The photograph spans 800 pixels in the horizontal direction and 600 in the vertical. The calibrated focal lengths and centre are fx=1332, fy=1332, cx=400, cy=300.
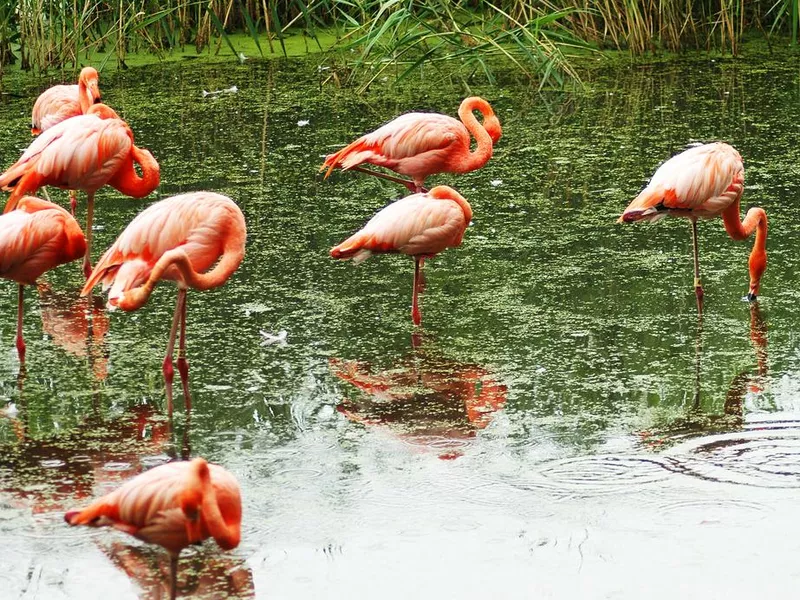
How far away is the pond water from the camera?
3506mm

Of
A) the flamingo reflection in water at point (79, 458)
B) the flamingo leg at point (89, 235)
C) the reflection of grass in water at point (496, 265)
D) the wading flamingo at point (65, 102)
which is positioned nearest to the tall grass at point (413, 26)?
the reflection of grass in water at point (496, 265)

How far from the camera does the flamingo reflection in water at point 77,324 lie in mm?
5207

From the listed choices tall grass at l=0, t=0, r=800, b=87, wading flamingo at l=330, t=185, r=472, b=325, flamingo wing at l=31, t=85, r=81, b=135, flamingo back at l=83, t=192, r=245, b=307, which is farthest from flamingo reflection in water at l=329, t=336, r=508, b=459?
tall grass at l=0, t=0, r=800, b=87

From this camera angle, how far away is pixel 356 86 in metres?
10.2

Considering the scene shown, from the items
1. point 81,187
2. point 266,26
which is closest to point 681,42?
point 266,26

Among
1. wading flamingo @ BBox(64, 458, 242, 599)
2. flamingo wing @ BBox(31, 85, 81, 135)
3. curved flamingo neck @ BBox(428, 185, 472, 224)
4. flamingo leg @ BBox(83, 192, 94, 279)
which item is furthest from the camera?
flamingo wing @ BBox(31, 85, 81, 135)

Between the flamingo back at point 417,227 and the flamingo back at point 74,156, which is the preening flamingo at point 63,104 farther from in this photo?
the flamingo back at point 417,227

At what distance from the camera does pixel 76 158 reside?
596 cm

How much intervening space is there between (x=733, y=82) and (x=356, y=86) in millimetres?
2821

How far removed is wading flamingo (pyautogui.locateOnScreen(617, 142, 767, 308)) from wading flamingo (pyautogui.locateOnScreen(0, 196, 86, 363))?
2.27 m

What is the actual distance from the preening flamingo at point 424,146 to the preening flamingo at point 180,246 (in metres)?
2.07

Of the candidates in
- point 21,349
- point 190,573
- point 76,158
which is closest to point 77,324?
point 21,349

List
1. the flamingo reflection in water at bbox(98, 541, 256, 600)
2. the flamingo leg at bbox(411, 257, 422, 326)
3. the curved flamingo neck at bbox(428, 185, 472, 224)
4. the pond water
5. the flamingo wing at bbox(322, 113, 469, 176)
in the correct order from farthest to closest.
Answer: the flamingo wing at bbox(322, 113, 469, 176) → the curved flamingo neck at bbox(428, 185, 472, 224) → the flamingo leg at bbox(411, 257, 422, 326) → the pond water → the flamingo reflection in water at bbox(98, 541, 256, 600)

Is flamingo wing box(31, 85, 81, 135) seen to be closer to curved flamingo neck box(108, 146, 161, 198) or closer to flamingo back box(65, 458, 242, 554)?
curved flamingo neck box(108, 146, 161, 198)
